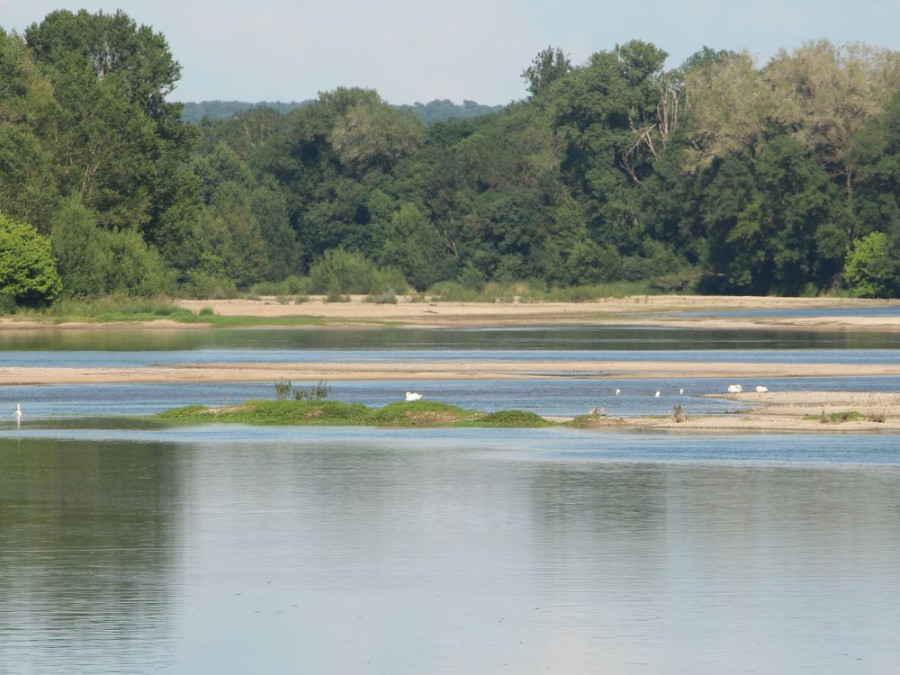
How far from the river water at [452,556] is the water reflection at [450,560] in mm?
52

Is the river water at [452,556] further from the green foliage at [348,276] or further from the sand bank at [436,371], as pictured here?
the green foliage at [348,276]

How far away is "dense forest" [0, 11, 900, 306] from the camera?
97.4 metres

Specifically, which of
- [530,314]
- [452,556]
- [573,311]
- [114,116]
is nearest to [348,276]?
[573,311]

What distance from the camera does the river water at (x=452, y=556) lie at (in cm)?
1475

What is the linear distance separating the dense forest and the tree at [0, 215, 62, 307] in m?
0.14

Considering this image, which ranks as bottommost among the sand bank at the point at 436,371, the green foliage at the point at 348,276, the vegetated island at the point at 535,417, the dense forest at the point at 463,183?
the sand bank at the point at 436,371

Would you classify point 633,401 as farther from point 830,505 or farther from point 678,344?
point 678,344

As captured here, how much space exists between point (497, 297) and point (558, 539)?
101196 mm

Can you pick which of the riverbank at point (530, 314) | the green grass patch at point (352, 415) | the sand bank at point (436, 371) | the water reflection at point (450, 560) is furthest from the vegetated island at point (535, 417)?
the riverbank at point (530, 314)

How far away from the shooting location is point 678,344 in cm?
7150

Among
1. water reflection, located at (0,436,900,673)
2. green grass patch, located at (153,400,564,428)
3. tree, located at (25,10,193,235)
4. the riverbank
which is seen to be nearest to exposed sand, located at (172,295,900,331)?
the riverbank

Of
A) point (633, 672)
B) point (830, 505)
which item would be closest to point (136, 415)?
point (830, 505)

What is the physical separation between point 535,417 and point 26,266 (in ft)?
190

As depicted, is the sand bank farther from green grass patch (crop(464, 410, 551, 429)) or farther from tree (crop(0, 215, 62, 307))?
tree (crop(0, 215, 62, 307))
